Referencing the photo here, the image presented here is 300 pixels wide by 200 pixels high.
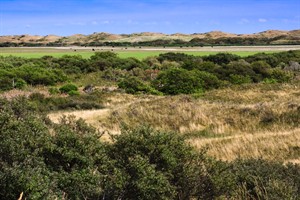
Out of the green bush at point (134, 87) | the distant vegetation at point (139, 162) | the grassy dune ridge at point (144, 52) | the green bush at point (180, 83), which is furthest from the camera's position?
the grassy dune ridge at point (144, 52)

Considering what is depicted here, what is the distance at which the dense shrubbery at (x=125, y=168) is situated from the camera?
546cm

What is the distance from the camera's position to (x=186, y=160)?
21.6 ft

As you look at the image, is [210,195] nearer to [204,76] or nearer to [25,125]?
[25,125]

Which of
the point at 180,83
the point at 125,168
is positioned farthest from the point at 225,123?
the point at 180,83

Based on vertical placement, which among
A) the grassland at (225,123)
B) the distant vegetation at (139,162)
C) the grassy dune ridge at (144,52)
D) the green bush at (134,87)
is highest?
the distant vegetation at (139,162)

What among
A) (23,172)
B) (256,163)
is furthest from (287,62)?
(23,172)

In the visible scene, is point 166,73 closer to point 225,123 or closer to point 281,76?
point 281,76

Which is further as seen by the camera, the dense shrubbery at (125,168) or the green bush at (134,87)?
the green bush at (134,87)

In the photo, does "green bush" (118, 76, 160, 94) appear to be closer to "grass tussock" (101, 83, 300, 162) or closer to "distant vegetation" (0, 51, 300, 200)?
"grass tussock" (101, 83, 300, 162)

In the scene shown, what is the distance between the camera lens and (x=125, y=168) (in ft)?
19.2

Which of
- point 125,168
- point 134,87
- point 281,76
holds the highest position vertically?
point 125,168

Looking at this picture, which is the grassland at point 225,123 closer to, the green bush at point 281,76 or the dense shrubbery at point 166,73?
the dense shrubbery at point 166,73

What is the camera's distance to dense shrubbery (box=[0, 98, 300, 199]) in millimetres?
5465

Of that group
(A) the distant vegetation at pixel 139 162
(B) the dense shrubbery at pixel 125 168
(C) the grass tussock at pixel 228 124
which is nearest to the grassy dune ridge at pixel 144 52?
(C) the grass tussock at pixel 228 124
